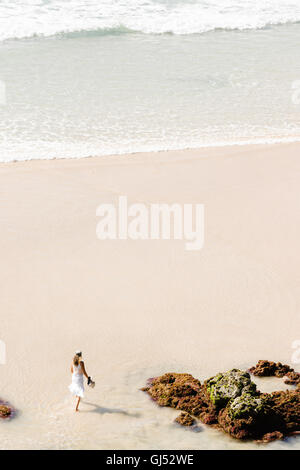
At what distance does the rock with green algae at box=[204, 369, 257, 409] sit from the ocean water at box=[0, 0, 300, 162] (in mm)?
9225

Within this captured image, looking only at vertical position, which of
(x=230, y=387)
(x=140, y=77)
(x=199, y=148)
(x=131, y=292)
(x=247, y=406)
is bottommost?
(x=247, y=406)

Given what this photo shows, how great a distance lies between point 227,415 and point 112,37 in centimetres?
2131

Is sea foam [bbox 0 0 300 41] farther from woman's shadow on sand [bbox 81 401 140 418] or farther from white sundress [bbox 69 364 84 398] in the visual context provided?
woman's shadow on sand [bbox 81 401 140 418]

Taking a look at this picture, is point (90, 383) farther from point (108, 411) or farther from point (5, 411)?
point (5, 411)

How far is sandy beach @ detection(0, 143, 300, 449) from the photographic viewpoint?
30.0ft

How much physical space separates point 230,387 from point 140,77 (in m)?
15.1

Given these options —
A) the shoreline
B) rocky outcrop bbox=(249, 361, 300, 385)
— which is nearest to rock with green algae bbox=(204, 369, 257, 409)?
rocky outcrop bbox=(249, 361, 300, 385)

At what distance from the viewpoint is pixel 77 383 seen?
9227 millimetres

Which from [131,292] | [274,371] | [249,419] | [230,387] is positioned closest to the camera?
[249,419]

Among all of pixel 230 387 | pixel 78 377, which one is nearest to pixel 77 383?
pixel 78 377

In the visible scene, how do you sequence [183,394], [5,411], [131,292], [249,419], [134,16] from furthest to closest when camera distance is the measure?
[134,16] → [131,292] → [183,394] → [5,411] → [249,419]

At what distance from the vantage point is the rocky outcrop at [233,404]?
28.6 ft

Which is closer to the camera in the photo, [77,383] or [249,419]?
[249,419]
